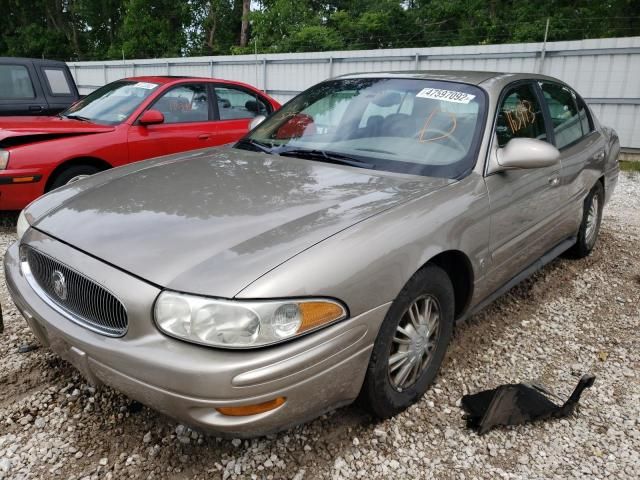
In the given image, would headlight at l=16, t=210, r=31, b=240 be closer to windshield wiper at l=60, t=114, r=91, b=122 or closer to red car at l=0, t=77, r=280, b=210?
red car at l=0, t=77, r=280, b=210

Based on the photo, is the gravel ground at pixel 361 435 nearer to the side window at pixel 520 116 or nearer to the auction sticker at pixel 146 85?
the side window at pixel 520 116

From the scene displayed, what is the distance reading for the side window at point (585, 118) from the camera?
418cm

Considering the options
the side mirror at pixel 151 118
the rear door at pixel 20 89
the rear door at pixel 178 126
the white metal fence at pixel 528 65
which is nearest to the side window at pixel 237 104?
the rear door at pixel 178 126

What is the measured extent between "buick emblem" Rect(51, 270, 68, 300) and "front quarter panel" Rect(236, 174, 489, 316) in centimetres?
83

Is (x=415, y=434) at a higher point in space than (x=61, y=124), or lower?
lower

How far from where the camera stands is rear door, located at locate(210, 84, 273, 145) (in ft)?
20.7

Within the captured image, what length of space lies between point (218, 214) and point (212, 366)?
720 mm

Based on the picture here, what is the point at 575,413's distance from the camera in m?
2.54

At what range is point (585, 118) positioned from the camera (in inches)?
168

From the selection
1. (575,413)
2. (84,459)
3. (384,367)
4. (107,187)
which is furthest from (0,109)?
(575,413)

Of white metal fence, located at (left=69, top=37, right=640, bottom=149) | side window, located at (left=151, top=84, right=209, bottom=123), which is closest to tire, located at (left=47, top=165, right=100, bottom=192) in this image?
side window, located at (left=151, top=84, right=209, bottom=123)

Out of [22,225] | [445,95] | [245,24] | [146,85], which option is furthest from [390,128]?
[245,24]

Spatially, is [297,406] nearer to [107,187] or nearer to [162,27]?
[107,187]

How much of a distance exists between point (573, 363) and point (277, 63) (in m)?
12.2
